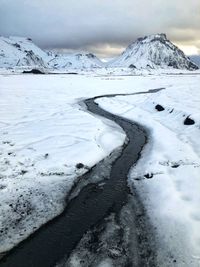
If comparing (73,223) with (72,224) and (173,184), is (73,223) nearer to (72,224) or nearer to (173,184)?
(72,224)

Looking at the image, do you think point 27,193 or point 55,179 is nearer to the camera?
point 27,193

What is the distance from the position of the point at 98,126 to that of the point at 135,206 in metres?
10.8

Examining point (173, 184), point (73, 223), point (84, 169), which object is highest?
point (173, 184)

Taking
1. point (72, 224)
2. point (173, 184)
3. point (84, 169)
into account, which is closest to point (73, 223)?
point (72, 224)

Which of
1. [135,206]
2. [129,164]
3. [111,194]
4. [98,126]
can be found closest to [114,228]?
[135,206]

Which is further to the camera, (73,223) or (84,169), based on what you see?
(84,169)

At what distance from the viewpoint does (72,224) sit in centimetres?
916

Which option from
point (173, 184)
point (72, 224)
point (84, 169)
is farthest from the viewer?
point (84, 169)

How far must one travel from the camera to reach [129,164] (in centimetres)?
1438

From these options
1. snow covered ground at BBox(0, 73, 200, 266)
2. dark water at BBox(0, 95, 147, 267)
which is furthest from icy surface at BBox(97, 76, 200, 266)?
dark water at BBox(0, 95, 147, 267)

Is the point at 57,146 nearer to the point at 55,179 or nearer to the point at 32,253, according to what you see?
the point at 55,179

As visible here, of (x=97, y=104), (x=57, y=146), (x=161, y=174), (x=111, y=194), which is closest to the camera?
(x=111, y=194)

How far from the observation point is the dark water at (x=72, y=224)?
7.68 metres

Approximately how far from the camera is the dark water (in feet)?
25.2
